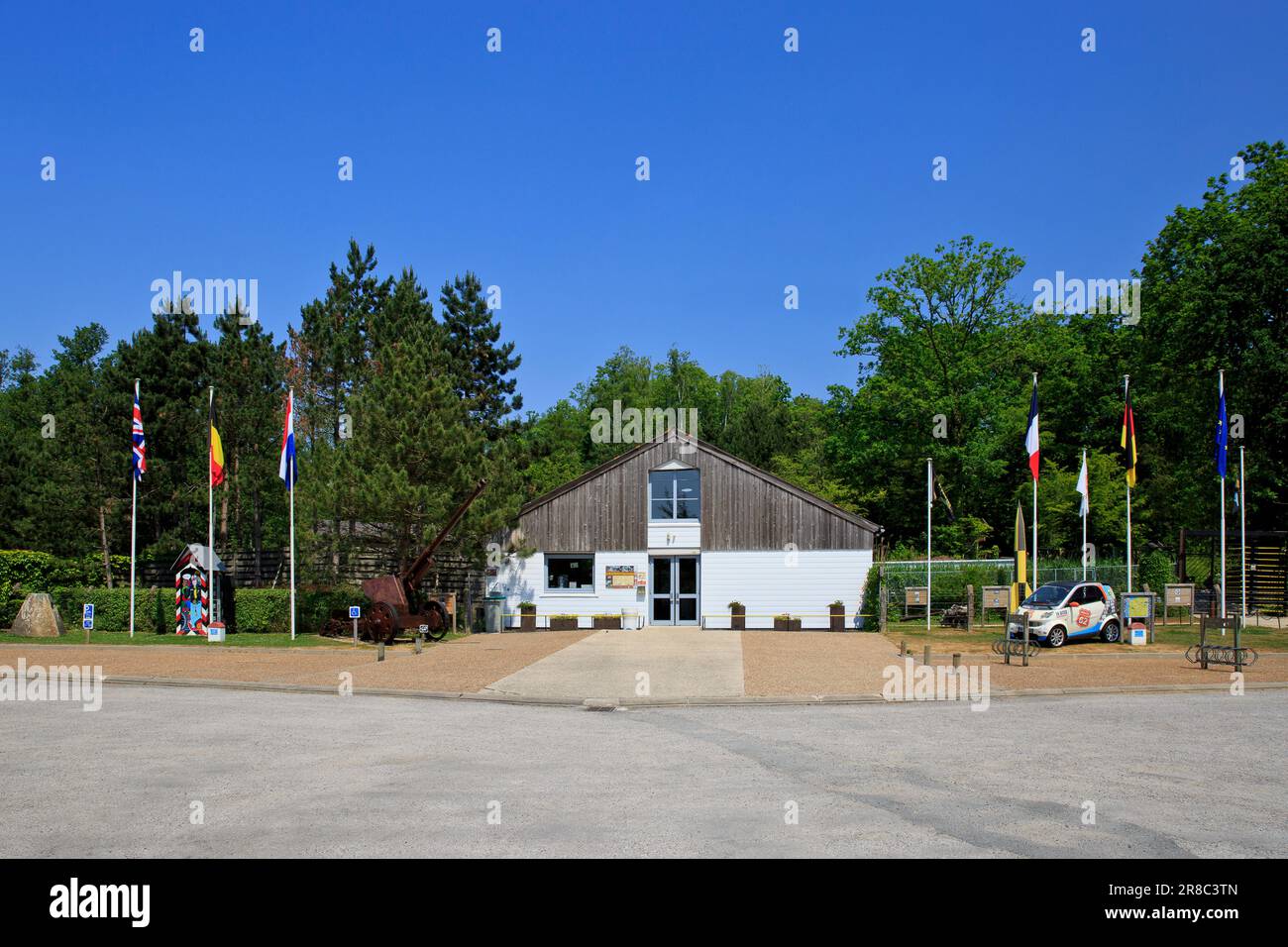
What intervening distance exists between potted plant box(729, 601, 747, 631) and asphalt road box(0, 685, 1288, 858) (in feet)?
65.2

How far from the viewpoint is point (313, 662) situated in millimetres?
22328

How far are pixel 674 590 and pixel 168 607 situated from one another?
16727mm

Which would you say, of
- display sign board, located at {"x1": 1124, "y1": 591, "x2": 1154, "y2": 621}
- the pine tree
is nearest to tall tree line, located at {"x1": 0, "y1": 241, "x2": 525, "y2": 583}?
the pine tree

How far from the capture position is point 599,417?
75.9 meters

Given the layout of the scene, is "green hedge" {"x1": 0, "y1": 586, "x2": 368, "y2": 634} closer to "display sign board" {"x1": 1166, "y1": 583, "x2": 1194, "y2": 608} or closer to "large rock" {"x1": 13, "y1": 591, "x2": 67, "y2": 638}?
"large rock" {"x1": 13, "y1": 591, "x2": 67, "y2": 638}

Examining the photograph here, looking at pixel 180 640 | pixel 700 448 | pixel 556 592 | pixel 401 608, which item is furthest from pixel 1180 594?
pixel 180 640

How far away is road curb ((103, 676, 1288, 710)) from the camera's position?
16.6 m

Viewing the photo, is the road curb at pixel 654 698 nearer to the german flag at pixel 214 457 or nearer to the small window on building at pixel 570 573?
the german flag at pixel 214 457

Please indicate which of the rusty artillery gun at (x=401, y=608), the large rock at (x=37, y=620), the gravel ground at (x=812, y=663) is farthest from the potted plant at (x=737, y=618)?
the large rock at (x=37, y=620)

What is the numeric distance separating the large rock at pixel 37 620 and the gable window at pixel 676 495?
19155 mm

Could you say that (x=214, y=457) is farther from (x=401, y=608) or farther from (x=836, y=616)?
(x=836, y=616)

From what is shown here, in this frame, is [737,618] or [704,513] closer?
[737,618]

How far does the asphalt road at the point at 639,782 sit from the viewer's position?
7004 mm

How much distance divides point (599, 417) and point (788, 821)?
68.9 metres
